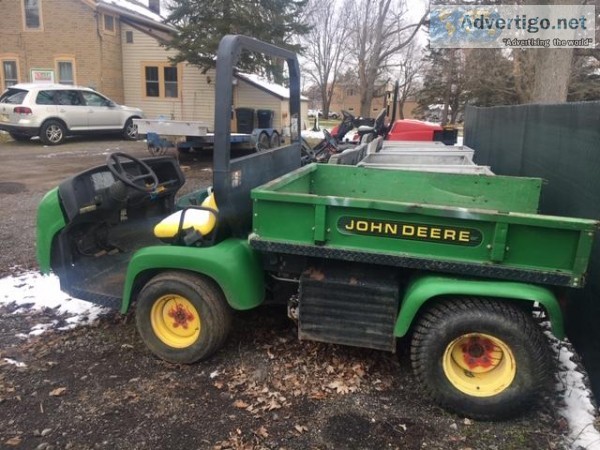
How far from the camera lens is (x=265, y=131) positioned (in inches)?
419

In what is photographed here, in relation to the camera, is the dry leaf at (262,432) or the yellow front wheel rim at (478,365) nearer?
the dry leaf at (262,432)

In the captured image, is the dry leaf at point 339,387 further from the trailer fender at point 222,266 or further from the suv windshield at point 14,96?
the suv windshield at point 14,96

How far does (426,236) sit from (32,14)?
23497mm

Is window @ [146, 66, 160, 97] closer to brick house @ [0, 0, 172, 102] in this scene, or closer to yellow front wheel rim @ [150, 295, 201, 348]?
brick house @ [0, 0, 172, 102]

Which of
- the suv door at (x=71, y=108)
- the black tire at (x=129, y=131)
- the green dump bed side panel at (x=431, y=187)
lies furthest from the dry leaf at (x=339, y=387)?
the black tire at (x=129, y=131)

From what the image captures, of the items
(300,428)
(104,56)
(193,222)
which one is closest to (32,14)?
(104,56)

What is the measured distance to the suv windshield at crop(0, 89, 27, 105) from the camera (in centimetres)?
1516

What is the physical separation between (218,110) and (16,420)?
2.20 metres

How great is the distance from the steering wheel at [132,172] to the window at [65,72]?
1948 cm

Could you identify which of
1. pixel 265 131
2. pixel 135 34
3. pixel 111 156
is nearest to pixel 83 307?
pixel 111 156

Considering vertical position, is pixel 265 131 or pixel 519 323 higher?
A: pixel 265 131

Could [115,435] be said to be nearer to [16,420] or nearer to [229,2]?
[16,420]

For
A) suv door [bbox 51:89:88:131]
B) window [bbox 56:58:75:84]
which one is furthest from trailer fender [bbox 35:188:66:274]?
window [bbox 56:58:75:84]

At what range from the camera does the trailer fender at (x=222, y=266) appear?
329 cm
